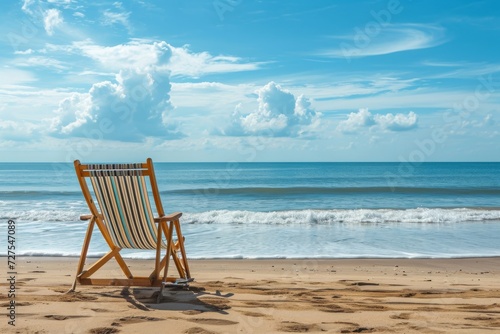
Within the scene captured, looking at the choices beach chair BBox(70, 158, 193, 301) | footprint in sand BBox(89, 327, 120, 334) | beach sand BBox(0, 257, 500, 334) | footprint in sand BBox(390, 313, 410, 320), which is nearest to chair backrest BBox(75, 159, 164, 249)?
beach chair BBox(70, 158, 193, 301)

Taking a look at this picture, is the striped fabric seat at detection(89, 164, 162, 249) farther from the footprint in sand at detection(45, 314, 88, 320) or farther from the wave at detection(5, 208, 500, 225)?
the wave at detection(5, 208, 500, 225)

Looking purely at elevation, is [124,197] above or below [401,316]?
above

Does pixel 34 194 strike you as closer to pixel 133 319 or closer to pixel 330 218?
pixel 330 218

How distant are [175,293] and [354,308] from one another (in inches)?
68.1

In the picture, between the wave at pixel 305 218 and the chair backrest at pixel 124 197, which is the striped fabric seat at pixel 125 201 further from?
the wave at pixel 305 218

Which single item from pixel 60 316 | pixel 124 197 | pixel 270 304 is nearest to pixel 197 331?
pixel 270 304

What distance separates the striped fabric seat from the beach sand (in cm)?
61

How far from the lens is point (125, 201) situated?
15.8ft

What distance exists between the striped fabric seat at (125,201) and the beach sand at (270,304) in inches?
24.0

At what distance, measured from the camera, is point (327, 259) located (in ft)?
26.3

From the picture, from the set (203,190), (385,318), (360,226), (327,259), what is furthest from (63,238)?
(203,190)

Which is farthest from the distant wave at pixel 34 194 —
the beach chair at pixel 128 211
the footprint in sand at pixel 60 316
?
the footprint in sand at pixel 60 316

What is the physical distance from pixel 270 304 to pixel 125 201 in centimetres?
169

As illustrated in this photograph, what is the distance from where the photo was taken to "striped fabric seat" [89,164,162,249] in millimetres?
4738
